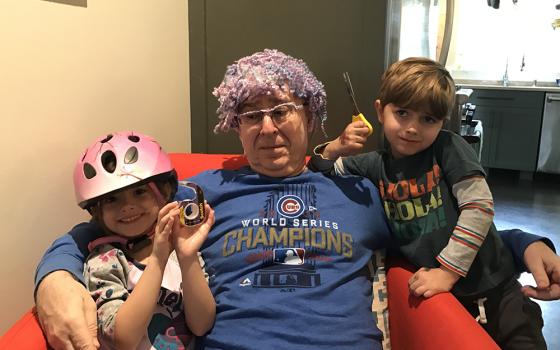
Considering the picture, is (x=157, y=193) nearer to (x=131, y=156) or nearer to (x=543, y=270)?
(x=131, y=156)

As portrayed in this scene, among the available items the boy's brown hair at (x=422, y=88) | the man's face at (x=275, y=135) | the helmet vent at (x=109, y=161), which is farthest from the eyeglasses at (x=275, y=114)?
the helmet vent at (x=109, y=161)

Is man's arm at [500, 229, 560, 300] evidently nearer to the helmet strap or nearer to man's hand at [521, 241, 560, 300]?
man's hand at [521, 241, 560, 300]

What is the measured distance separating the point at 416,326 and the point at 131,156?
0.80 metres

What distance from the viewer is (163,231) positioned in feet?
3.23

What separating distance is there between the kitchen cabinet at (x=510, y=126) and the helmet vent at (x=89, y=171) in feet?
15.7

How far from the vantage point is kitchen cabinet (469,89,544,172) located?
4.88 m

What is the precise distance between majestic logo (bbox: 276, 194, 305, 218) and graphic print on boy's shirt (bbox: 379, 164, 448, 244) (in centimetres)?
25

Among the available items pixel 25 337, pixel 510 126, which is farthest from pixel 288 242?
pixel 510 126

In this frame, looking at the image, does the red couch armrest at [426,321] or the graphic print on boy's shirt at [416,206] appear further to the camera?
the graphic print on boy's shirt at [416,206]

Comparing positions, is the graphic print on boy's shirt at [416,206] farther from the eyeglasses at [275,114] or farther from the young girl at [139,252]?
the young girl at [139,252]

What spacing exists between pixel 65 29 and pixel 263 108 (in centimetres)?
58

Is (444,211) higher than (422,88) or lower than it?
lower

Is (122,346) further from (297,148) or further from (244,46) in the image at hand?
(244,46)

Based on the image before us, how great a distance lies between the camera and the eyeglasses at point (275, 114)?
4.39ft
